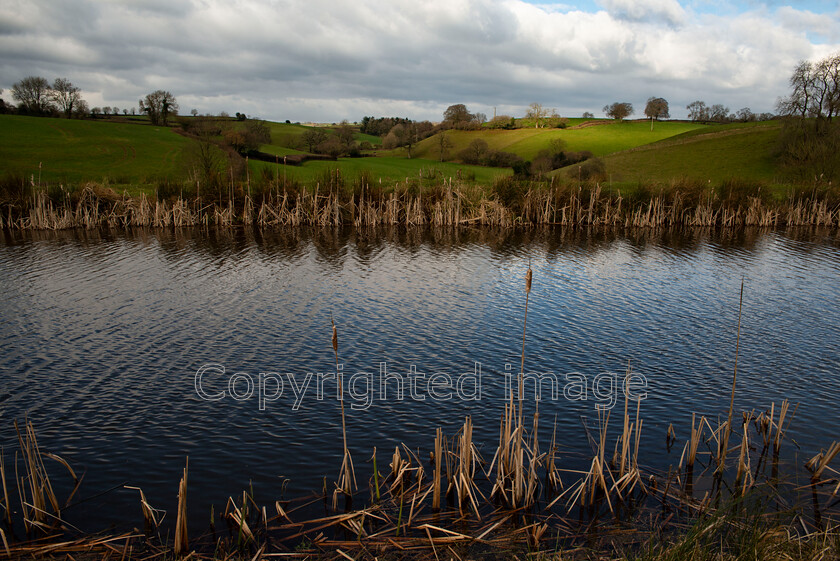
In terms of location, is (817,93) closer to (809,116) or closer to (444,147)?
(809,116)

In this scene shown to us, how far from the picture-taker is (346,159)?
2611 inches

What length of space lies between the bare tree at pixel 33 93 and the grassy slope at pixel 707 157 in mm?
75861

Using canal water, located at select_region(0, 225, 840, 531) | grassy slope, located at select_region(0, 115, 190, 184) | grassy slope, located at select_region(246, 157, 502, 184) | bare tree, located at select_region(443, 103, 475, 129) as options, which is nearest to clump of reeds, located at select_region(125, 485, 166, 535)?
canal water, located at select_region(0, 225, 840, 531)

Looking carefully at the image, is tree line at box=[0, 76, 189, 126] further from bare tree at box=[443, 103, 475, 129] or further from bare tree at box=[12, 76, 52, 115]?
bare tree at box=[443, 103, 475, 129]

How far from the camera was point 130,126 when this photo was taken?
6831cm

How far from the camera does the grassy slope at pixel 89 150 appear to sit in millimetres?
46156


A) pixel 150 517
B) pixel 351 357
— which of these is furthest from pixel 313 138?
pixel 150 517

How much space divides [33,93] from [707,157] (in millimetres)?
89321

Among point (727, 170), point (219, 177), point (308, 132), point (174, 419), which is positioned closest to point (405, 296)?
point (174, 419)

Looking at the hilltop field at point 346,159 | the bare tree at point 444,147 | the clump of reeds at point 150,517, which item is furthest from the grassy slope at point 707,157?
the clump of reeds at point 150,517

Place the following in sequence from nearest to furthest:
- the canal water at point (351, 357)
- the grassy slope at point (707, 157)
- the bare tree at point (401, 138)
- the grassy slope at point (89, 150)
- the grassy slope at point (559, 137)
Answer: the canal water at point (351, 357) → the grassy slope at point (89, 150) → the grassy slope at point (707, 157) → the grassy slope at point (559, 137) → the bare tree at point (401, 138)

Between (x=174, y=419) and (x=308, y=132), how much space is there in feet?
224

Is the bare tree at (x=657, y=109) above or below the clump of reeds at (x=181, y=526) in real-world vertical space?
above

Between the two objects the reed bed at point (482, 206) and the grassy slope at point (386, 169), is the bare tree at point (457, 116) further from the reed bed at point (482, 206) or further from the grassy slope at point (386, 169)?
the reed bed at point (482, 206)
